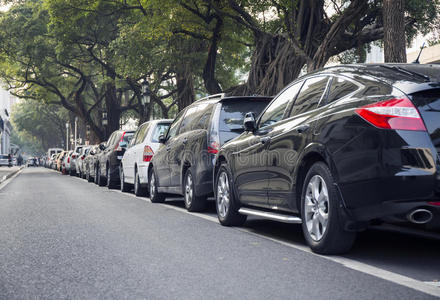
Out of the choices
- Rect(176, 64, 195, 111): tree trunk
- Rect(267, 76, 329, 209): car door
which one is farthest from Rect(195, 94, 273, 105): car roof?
Rect(176, 64, 195, 111): tree trunk

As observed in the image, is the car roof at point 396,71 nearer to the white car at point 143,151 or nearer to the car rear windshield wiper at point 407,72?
the car rear windshield wiper at point 407,72

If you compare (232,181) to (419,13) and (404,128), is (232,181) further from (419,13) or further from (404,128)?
(419,13)

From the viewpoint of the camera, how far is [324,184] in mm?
5848

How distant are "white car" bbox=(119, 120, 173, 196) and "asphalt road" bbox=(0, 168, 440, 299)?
510 centimetres

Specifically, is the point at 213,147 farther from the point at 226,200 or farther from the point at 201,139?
the point at 226,200

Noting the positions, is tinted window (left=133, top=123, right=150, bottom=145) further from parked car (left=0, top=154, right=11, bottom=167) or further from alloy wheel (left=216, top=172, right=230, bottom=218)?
parked car (left=0, top=154, right=11, bottom=167)

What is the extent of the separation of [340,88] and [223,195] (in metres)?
2.97

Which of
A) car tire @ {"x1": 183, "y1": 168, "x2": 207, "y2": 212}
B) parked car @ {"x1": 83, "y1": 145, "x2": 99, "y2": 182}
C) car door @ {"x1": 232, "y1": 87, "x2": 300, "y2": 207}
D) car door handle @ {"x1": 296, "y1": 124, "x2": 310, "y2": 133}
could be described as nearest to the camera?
car door handle @ {"x1": 296, "y1": 124, "x2": 310, "y2": 133}

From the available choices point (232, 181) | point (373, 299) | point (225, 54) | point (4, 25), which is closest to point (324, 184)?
point (373, 299)

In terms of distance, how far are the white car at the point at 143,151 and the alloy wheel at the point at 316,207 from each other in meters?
8.18

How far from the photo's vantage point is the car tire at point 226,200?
836cm

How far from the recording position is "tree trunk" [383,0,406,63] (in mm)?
12508

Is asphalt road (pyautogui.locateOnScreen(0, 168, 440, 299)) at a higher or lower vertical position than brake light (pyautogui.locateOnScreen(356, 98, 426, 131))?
lower

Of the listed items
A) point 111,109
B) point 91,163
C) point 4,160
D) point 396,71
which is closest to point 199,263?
point 396,71
